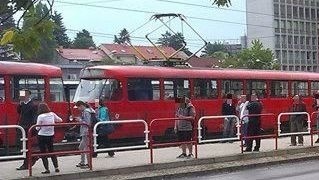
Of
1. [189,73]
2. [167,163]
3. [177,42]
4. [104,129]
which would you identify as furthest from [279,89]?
[177,42]

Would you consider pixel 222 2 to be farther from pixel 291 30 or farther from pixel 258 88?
pixel 291 30

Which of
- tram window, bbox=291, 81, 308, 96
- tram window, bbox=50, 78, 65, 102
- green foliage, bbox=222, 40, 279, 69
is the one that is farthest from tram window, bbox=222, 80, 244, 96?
green foliage, bbox=222, 40, 279, 69

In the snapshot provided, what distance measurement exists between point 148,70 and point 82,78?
2.45 m

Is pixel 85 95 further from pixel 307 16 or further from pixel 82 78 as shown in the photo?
pixel 307 16

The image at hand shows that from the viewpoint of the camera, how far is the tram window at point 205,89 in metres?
23.3

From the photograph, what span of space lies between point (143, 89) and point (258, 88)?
23.7ft

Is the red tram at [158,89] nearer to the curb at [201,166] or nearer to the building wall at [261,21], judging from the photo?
the curb at [201,166]

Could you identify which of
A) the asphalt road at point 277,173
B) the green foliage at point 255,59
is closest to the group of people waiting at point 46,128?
the asphalt road at point 277,173

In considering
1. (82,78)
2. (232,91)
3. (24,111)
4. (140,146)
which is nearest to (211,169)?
(140,146)

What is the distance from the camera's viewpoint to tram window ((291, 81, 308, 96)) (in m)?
28.6

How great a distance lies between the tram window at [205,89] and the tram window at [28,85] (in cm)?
663

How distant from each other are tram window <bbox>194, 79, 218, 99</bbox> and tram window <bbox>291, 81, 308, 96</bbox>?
602 centimetres

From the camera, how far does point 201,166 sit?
48.2 ft

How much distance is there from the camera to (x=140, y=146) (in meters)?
14.7
